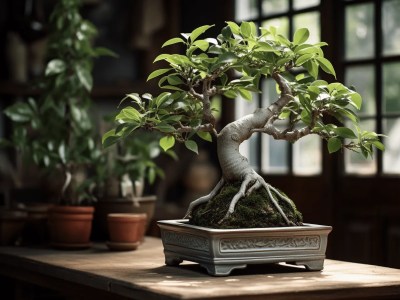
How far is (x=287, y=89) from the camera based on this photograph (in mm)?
Answer: 2619

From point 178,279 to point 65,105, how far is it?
165 centimetres

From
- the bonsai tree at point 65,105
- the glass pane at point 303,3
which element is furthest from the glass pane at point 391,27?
the bonsai tree at point 65,105

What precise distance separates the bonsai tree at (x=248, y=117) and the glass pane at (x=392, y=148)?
1.74 meters

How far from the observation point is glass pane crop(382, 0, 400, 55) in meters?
4.29

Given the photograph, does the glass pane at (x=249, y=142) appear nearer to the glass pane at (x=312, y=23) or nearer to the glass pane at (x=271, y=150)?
the glass pane at (x=271, y=150)

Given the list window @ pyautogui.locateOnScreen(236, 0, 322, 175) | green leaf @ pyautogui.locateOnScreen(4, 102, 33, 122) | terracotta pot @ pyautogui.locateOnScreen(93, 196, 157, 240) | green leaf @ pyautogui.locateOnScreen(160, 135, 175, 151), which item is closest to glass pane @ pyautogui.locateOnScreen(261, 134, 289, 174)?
window @ pyautogui.locateOnScreen(236, 0, 322, 175)

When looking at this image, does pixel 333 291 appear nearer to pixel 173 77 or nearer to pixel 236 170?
pixel 236 170

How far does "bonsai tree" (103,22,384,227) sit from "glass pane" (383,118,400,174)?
1.74m

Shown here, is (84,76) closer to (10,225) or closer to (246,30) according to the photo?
(10,225)

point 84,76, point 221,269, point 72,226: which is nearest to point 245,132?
point 221,269

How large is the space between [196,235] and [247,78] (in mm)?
533

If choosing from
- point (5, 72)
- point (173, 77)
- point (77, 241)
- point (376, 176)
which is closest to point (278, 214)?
point (173, 77)

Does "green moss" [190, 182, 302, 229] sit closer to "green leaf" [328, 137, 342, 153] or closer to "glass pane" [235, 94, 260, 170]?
"green leaf" [328, 137, 342, 153]

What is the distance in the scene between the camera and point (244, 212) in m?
2.48
